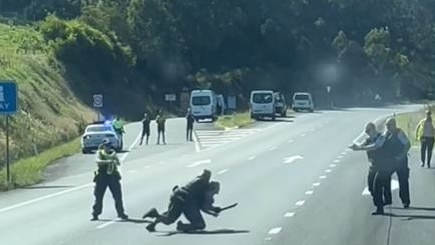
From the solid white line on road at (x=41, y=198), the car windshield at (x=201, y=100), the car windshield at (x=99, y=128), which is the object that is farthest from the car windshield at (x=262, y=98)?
the solid white line on road at (x=41, y=198)

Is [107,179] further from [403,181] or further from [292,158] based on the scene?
[292,158]

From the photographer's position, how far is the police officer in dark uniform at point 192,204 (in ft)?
59.9

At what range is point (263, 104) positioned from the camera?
78.6 meters

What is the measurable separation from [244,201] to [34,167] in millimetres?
16486

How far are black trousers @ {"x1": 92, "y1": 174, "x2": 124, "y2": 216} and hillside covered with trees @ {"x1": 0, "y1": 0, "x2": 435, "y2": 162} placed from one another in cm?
6166

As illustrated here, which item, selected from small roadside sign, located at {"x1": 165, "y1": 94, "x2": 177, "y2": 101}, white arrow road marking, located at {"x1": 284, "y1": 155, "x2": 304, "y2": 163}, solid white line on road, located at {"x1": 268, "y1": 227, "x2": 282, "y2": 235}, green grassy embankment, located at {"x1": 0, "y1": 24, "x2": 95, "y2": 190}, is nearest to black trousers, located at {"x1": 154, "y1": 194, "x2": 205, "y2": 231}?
solid white line on road, located at {"x1": 268, "y1": 227, "x2": 282, "y2": 235}

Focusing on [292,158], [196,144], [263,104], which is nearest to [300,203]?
[292,158]

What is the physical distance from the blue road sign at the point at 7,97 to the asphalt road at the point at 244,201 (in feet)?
7.96

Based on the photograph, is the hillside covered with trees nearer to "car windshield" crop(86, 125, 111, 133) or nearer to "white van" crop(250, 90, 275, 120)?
"white van" crop(250, 90, 275, 120)

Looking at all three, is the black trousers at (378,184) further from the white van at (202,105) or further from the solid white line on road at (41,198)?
the white van at (202,105)

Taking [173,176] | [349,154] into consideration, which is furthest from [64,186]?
[349,154]

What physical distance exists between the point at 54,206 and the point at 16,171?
39.4ft

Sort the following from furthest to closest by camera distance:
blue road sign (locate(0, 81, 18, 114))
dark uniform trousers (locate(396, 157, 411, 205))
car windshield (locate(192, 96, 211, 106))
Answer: car windshield (locate(192, 96, 211, 106)), blue road sign (locate(0, 81, 18, 114)), dark uniform trousers (locate(396, 157, 411, 205))

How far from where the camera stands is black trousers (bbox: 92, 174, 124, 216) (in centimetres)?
2073
